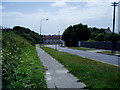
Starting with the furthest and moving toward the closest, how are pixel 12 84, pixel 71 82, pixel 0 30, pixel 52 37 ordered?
Result: pixel 52 37 → pixel 0 30 → pixel 71 82 → pixel 12 84

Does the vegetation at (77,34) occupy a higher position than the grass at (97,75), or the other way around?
the vegetation at (77,34)

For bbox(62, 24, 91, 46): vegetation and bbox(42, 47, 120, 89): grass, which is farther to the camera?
bbox(62, 24, 91, 46): vegetation

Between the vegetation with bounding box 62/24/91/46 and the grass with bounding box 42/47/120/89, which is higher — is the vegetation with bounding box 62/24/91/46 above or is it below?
above

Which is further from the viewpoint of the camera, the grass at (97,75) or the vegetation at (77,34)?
the vegetation at (77,34)

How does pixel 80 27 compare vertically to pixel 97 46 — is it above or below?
above

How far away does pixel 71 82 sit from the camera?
9242 mm

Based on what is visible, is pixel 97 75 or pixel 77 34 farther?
pixel 77 34

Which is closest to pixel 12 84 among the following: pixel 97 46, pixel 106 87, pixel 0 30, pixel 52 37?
pixel 106 87

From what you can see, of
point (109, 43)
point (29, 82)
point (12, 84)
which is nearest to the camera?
point (12, 84)

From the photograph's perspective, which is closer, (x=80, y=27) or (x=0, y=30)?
(x=0, y=30)

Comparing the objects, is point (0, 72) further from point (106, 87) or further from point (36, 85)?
point (106, 87)

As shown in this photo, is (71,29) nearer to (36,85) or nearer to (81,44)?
(81,44)

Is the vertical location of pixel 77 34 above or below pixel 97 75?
above

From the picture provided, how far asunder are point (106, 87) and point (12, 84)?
Answer: 3.07 meters
